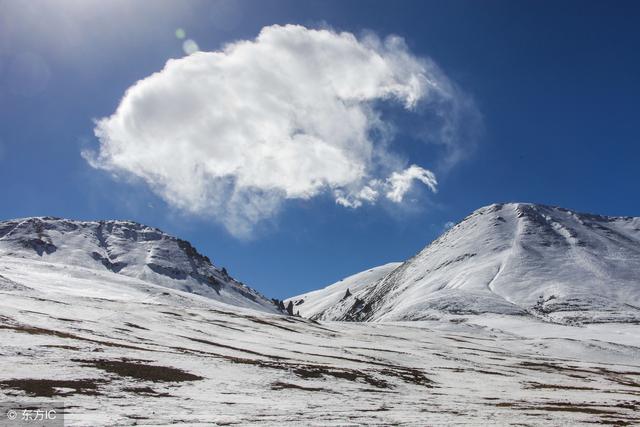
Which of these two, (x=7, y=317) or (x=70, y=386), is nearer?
(x=70, y=386)

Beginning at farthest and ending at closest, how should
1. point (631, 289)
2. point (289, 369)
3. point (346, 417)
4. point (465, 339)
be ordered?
point (631, 289), point (465, 339), point (289, 369), point (346, 417)

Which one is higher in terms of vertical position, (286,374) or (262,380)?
(286,374)

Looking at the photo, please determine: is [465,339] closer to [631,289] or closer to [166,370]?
[166,370]

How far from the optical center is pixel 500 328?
136625mm

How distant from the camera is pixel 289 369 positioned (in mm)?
44000

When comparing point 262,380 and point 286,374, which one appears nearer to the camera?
point 262,380

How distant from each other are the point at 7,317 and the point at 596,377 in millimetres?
75022

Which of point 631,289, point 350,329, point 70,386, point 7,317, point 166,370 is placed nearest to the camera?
point 70,386

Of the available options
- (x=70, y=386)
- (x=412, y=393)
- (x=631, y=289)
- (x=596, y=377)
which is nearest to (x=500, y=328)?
(x=596, y=377)

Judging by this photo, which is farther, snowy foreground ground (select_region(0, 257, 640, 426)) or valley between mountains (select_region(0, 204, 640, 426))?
valley between mountains (select_region(0, 204, 640, 426))

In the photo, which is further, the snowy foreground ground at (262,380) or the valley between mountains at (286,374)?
the valley between mountains at (286,374)

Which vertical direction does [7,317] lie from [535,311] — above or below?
below

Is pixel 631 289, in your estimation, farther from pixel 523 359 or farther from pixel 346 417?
pixel 346 417

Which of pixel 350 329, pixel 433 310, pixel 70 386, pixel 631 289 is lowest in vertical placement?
pixel 70 386
